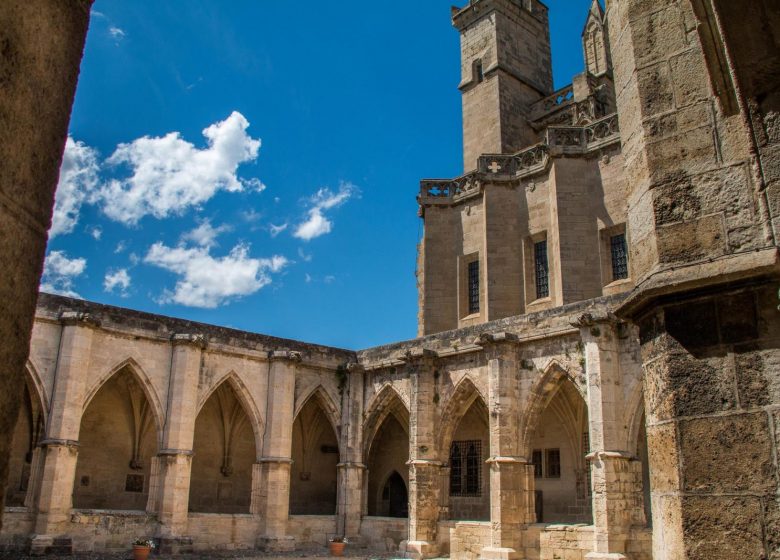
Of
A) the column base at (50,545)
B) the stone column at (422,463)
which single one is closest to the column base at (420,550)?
the stone column at (422,463)

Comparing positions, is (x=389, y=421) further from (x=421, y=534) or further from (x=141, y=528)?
(x=141, y=528)

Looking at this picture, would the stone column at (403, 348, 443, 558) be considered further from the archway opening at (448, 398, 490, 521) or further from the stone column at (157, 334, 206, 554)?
the stone column at (157, 334, 206, 554)

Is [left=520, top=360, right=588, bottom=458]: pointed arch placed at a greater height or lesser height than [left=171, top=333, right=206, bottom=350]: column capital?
lesser

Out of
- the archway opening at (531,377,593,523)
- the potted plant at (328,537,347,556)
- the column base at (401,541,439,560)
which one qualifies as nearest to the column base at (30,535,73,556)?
the potted plant at (328,537,347,556)

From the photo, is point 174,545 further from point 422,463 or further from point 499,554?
point 499,554

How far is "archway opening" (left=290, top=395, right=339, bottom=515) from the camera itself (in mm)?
22766

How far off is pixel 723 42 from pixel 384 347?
17582 millimetres

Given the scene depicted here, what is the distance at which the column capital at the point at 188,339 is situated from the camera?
18188mm

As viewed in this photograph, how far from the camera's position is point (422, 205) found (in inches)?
950

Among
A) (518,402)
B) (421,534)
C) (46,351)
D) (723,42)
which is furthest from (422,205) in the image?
(723,42)

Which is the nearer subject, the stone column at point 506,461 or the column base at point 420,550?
the stone column at point 506,461

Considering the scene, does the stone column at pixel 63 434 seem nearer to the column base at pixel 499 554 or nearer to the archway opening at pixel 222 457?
the archway opening at pixel 222 457

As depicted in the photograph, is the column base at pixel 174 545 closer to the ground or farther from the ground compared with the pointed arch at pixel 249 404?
closer to the ground

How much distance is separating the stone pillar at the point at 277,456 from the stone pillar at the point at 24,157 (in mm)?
17441
